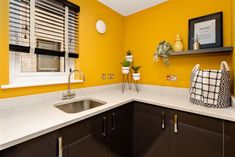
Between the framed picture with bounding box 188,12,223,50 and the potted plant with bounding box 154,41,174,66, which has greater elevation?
the framed picture with bounding box 188,12,223,50

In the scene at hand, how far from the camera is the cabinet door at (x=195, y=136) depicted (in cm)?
103

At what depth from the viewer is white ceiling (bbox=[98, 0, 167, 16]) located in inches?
75.2

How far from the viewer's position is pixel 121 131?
142cm

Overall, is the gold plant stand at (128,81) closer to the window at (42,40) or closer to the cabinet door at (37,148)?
the window at (42,40)

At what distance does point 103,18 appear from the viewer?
199 cm

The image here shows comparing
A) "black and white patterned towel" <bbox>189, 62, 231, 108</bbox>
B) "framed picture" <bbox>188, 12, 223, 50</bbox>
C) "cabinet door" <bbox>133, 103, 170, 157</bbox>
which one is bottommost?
"cabinet door" <bbox>133, 103, 170, 157</bbox>

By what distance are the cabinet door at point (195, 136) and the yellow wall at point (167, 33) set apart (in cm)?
68

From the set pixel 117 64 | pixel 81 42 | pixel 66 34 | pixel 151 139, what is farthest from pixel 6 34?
pixel 151 139

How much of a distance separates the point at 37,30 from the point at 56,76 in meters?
0.54

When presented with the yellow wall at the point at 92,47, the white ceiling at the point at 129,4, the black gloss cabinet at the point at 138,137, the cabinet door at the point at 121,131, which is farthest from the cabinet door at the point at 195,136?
the white ceiling at the point at 129,4

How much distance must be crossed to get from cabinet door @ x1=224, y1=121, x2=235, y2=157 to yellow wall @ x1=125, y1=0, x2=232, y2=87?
78cm

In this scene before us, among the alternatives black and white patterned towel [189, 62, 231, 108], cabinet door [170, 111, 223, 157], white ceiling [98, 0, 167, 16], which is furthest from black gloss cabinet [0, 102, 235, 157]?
white ceiling [98, 0, 167, 16]

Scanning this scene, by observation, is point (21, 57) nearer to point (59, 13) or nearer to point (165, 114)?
point (59, 13)

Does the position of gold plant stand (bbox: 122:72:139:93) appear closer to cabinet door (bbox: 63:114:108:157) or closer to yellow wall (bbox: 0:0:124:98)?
yellow wall (bbox: 0:0:124:98)
